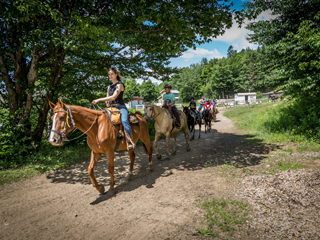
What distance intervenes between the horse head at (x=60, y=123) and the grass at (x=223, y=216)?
127 inches

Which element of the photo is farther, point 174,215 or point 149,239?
point 174,215

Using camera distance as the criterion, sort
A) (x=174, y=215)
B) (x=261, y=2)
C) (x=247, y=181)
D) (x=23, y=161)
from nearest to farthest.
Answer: (x=174, y=215) < (x=247, y=181) < (x=23, y=161) < (x=261, y=2)

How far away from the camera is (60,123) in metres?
3.43

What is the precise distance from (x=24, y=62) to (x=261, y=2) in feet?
43.7

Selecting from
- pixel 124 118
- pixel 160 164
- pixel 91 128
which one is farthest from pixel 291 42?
pixel 91 128

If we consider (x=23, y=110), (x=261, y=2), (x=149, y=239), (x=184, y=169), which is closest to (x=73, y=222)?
(x=149, y=239)

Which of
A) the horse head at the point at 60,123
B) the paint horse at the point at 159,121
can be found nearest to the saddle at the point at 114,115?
the horse head at the point at 60,123

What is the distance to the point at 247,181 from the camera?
181 inches

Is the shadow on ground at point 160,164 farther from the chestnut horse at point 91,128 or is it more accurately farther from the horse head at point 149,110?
the horse head at point 149,110

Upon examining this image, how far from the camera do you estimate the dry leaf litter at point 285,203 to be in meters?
2.76

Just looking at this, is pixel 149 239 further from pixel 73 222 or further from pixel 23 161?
pixel 23 161

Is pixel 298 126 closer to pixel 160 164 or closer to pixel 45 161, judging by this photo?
pixel 160 164

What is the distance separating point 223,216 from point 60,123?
151 inches

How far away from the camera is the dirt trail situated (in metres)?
3.10
